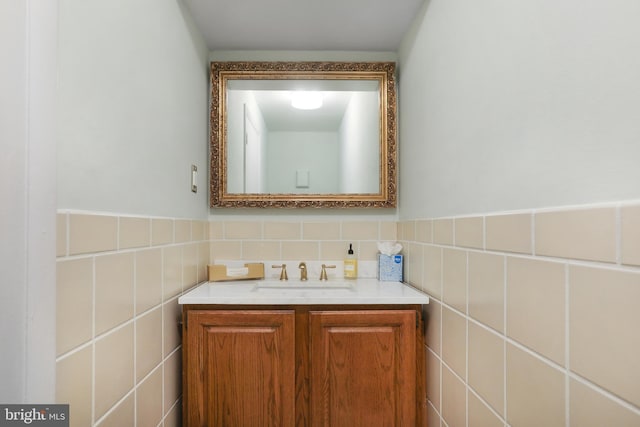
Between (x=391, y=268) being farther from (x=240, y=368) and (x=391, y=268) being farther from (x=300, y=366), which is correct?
(x=240, y=368)

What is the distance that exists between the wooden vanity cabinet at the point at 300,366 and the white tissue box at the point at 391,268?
0.37m

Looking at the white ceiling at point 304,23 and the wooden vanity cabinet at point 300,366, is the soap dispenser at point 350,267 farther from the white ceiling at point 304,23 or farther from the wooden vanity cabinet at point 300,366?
the white ceiling at point 304,23

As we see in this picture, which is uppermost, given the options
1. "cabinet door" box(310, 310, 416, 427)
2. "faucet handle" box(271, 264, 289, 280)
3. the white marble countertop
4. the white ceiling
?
the white ceiling

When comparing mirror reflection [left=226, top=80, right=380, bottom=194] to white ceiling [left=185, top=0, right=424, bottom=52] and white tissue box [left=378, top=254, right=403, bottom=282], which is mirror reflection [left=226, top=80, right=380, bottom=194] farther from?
white tissue box [left=378, top=254, right=403, bottom=282]

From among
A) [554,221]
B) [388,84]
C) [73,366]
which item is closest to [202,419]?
[73,366]

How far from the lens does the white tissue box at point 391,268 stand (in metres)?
1.61

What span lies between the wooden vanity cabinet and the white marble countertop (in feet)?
0.10

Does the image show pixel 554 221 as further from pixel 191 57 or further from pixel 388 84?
pixel 191 57

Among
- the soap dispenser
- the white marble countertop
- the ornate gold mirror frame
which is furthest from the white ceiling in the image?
the white marble countertop

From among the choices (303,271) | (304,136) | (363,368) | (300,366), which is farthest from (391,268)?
(304,136)

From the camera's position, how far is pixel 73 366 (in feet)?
2.27

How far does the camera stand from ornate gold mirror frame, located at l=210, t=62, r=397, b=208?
5.58 ft

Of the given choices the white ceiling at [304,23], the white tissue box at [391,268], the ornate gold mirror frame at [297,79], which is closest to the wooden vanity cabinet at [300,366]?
the white tissue box at [391,268]

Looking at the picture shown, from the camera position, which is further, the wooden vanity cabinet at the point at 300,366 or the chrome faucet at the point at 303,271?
the chrome faucet at the point at 303,271
